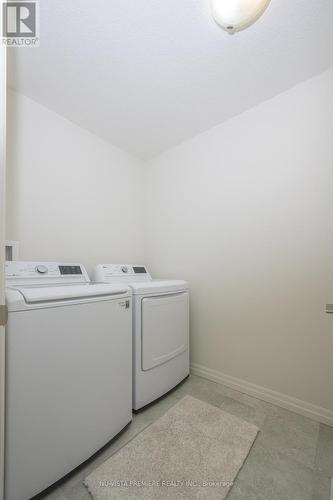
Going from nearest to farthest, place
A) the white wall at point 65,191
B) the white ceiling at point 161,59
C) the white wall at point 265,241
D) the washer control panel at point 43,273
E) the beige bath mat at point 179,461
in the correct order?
1. the beige bath mat at point 179,461
2. the white ceiling at point 161,59
3. the washer control panel at point 43,273
4. the white wall at point 265,241
5. the white wall at point 65,191

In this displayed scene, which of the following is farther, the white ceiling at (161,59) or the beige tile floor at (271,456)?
the white ceiling at (161,59)

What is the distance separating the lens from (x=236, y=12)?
0.92m

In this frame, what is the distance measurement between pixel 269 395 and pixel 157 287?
1124mm

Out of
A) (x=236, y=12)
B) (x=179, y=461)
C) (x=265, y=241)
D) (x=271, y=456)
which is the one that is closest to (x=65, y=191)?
(x=236, y=12)

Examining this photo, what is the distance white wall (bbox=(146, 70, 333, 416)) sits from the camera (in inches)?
53.5

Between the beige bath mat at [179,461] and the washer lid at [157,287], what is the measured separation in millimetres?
801

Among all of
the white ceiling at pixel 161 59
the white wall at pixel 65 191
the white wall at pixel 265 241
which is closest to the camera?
the white ceiling at pixel 161 59

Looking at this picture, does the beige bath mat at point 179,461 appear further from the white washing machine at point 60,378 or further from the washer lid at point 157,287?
the washer lid at point 157,287

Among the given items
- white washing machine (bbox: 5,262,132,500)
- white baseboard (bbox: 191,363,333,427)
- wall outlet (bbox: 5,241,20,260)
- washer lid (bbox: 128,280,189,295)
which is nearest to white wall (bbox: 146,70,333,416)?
white baseboard (bbox: 191,363,333,427)

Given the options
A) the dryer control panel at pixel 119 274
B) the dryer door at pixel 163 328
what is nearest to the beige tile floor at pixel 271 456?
the dryer door at pixel 163 328

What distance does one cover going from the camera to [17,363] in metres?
0.80

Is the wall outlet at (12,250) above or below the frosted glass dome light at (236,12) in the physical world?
below

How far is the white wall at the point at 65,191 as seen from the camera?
1.49 meters

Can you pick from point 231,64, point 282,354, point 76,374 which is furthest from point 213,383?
point 231,64
